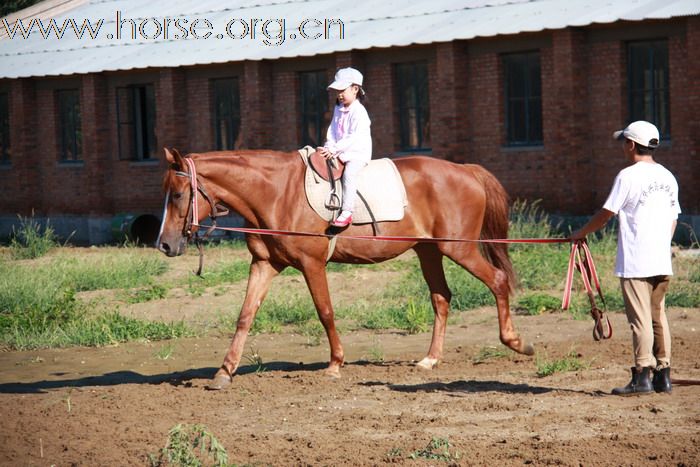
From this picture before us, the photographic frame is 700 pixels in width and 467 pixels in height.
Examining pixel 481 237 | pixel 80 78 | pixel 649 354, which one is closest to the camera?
pixel 649 354

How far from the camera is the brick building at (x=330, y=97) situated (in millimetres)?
21297

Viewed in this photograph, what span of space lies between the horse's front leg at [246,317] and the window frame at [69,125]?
22552 millimetres

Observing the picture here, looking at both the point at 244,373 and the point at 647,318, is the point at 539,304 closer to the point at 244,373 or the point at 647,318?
the point at 244,373

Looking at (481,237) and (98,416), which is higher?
(481,237)

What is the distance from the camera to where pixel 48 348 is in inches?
496

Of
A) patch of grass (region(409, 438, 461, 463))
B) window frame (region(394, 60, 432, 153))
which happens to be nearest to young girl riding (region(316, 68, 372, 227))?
patch of grass (region(409, 438, 461, 463))

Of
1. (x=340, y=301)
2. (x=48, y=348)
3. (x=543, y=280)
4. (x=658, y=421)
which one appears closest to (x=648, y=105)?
(x=543, y=280)

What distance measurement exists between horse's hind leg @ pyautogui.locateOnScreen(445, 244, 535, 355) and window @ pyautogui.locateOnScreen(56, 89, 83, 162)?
74.3 feet

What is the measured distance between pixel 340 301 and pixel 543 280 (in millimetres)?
2566

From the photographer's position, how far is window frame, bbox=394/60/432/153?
24.6 meters

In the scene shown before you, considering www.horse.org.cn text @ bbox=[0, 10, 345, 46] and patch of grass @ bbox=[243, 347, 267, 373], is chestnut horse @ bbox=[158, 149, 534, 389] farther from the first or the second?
www.horse.org.cn text @ bbox=[0, 10, 345, 46]

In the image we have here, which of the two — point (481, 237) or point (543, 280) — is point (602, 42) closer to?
point (543, 280)

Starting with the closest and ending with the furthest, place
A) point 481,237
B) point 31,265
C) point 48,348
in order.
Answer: point 481,237 < point 48,348 < point 31,265

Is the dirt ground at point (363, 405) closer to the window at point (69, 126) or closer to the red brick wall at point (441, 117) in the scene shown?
the red brick wall at point (441, 117)
